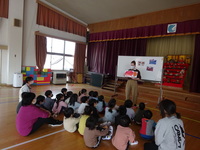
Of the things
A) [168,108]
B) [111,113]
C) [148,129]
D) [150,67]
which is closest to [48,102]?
[111,113]

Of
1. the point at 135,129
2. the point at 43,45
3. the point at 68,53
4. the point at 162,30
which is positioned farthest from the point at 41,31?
the point at 135,129

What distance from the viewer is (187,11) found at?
505 cm

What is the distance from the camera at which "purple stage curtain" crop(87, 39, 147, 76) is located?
657 cm

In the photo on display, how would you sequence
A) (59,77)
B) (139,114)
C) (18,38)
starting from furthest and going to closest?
(59,77)
(18,38)
(139,114)

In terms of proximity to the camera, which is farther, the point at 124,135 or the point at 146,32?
the point at 146,32

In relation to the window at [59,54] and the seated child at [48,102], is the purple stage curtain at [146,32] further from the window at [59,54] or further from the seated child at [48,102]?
the seated child at [48,102]

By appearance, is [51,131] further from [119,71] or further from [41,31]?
[41,31]

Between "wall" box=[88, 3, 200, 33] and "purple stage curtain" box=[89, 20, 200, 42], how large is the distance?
0.55 ft

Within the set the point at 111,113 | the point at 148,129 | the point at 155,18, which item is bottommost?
the point at 148,129

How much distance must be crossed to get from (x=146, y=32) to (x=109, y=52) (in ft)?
7.53

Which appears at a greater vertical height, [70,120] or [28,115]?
[28,115]

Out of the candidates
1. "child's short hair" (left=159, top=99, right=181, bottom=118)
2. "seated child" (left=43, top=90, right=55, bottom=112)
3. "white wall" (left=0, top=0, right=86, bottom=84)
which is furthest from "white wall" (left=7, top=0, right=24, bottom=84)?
"child's short hair" (left=159, top=99, right=181, bottom=118)

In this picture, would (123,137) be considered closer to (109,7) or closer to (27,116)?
(27,116)

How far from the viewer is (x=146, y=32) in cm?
607
